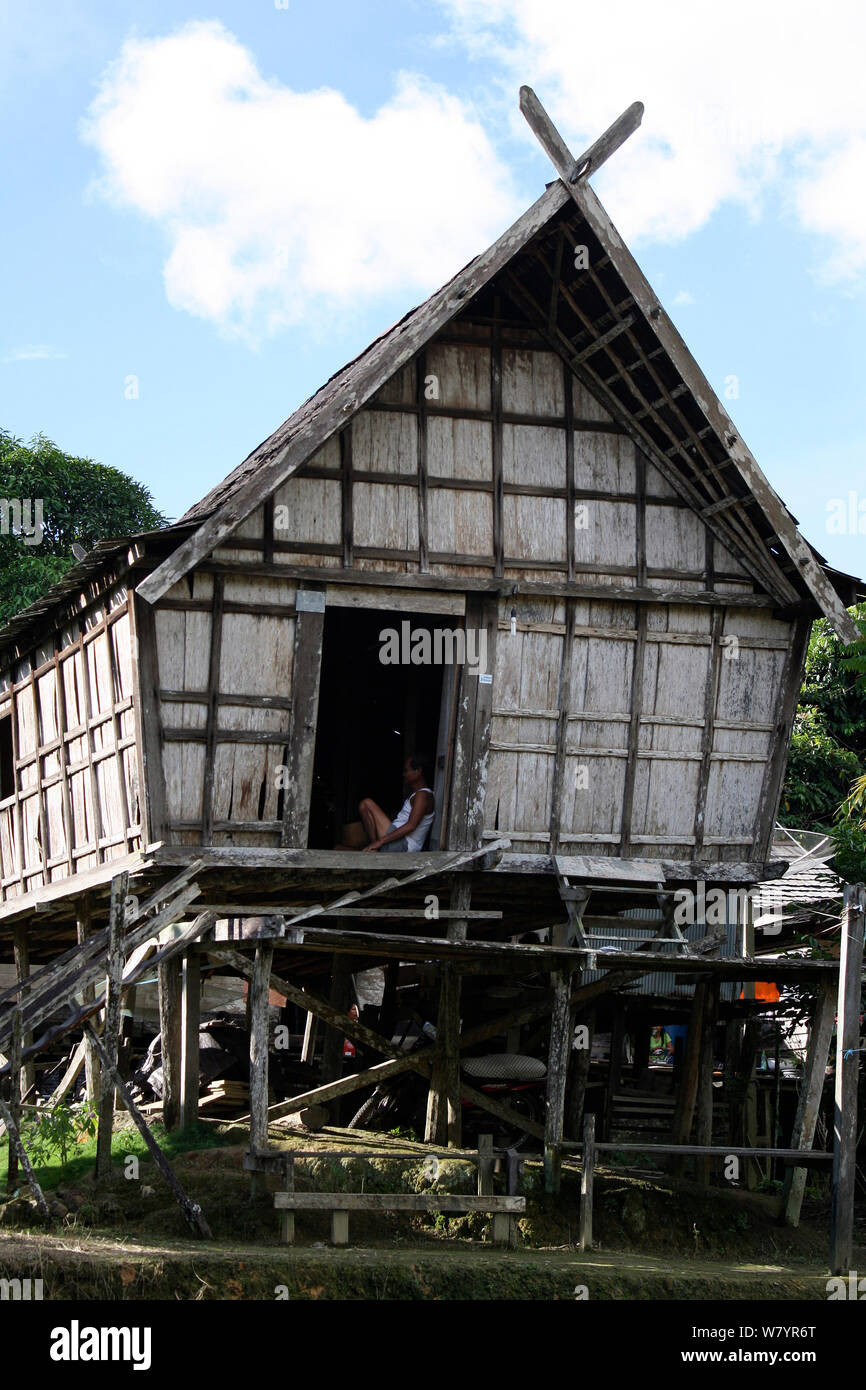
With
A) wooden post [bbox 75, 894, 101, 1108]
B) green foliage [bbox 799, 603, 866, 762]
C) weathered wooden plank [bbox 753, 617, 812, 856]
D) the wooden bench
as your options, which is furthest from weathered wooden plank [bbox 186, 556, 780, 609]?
green foliage [bbox 799, 603, 866, 762]

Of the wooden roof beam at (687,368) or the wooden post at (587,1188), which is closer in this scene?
the wooden post at (587,1188)

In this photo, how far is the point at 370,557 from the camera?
1584 cm

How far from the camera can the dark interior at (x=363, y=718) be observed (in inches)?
815

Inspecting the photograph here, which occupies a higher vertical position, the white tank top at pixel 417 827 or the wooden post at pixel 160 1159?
the white tank top at pixel 417 827

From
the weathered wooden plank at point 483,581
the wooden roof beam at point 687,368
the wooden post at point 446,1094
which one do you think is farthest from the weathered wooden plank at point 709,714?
the wooden post at point 446,1094

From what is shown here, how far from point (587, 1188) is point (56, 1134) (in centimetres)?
524

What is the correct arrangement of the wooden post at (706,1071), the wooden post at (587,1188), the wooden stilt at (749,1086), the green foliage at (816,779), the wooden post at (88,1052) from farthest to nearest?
the green foliage at (816,779), the wooden stilt at (749,1086), the wooden post at (706,1071), the wooden post at (88,1052), the wooden post at (587,1188)

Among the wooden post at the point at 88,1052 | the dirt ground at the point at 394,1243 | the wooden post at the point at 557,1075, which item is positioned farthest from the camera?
the wooden post at the point at 88,1052

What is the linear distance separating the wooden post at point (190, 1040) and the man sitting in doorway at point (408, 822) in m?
2.72

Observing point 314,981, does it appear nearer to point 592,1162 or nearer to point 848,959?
point 592,1162

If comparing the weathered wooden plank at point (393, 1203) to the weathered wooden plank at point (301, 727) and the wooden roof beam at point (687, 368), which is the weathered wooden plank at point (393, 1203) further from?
the wooden roof beam at point (687, 368)

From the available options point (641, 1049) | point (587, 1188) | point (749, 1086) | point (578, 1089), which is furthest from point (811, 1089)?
point (641, 1049)
